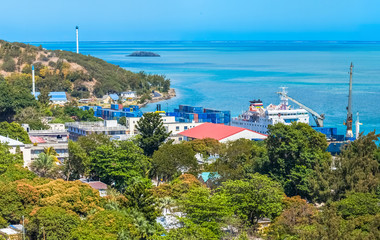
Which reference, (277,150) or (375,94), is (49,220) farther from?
(375,94)

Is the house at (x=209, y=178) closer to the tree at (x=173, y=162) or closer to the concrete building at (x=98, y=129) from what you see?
the tree at (x=173, y=162)

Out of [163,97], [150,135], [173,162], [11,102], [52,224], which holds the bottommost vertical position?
[163,97]

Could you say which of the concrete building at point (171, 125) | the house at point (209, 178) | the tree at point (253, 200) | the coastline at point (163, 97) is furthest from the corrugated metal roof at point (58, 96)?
the tree at point (253, 200)

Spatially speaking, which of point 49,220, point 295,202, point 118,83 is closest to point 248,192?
point 295,202

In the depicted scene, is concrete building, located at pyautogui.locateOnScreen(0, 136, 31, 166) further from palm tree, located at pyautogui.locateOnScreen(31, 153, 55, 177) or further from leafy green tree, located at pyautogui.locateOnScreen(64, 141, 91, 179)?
leafy green tree, located at pyautogui.locateOnScreen(64, 141, 91, 179)

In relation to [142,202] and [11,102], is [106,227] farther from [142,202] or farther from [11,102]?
[11,102]

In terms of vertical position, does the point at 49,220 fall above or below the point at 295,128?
below

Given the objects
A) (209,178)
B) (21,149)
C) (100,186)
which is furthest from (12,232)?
(21,149)
